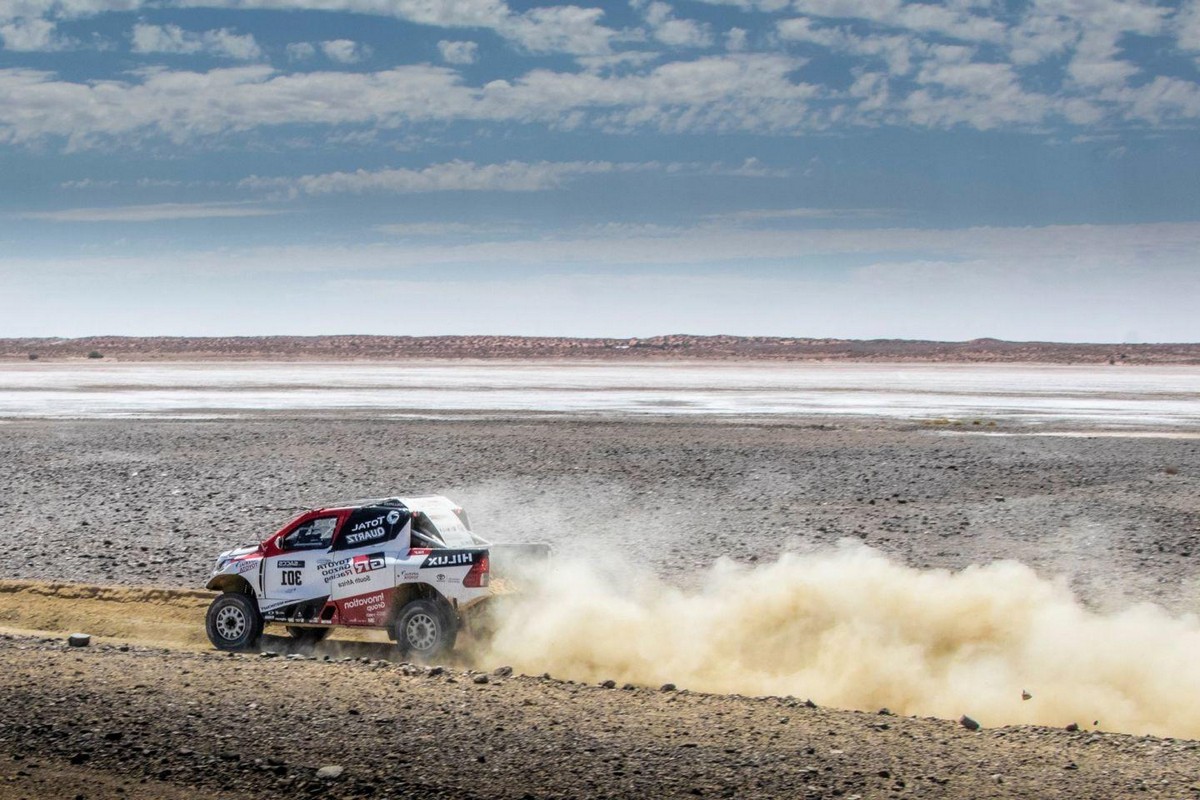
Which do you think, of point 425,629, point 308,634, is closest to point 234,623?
point 308,634

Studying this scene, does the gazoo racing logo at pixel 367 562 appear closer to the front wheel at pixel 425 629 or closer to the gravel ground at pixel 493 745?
the front wheel at pixel 425 629

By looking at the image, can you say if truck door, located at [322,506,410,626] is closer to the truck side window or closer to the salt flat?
the truck side window

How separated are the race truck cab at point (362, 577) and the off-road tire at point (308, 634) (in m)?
0.02

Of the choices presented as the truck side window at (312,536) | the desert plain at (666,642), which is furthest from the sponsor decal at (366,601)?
the truck side window at (312,536)

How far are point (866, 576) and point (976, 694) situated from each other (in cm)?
341

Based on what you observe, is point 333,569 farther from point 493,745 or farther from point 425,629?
point 493,745

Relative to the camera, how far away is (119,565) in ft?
66.1

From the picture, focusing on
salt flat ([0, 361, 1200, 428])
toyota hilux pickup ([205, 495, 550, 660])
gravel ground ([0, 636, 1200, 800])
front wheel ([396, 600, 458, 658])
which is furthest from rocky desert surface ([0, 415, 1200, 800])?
salt flat ([0, 361, 1200, 428])

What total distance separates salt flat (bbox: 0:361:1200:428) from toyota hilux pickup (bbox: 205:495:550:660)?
31.8 m

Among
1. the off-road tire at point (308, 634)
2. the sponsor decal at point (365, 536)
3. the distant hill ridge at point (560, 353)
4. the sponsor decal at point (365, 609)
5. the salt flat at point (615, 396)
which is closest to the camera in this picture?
the sponsor decal at point (365, 609)

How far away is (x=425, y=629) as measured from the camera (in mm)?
13469

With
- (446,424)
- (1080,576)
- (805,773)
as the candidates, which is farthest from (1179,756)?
(446,424)

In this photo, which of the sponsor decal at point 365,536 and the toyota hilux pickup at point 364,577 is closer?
the toyota hilux pickup at point 364,577

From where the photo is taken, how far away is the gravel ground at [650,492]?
20875mm
